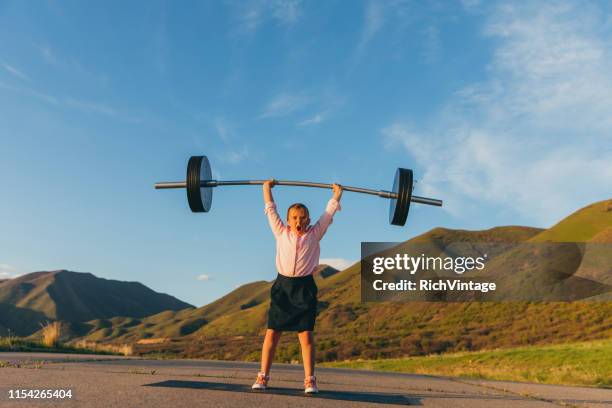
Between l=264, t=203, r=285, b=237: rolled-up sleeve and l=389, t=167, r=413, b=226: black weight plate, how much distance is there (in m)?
1.55

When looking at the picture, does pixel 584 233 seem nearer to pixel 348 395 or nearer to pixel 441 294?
pixel 441 294

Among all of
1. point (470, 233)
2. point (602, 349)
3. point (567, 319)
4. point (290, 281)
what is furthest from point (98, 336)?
point (290, 281)

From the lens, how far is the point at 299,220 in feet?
21.4

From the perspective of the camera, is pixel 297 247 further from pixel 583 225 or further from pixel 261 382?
pixel 583 225

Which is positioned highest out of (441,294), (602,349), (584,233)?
(584,233)

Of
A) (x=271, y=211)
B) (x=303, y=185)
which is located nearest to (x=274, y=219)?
(x=271, y=211)

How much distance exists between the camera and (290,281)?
642 centimetres

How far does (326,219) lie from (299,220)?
366mm

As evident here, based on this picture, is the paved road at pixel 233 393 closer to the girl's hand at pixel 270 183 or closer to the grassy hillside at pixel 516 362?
the girl's hand at pixel 270 183

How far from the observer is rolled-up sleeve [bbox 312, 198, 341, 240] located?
6.63m

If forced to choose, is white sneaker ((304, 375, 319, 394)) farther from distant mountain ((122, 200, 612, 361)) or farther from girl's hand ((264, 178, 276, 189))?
distant mountain ((122, 200, 612, 361))

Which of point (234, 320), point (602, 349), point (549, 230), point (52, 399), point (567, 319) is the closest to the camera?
point (52, 399)

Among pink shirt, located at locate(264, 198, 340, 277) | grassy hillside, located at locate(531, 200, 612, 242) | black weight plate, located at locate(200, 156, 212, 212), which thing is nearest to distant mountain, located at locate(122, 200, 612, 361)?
grassy hillside, located at locate(531, 200, 612, 242)

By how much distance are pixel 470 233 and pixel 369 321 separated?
63997mm
